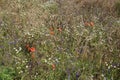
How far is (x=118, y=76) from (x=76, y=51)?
0.81 m

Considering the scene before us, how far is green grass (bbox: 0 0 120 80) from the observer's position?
3.92 m

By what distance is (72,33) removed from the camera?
4910 mm

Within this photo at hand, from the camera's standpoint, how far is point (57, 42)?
464 centimetres

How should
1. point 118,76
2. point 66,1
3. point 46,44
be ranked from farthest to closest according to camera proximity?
1. point 66,1
2. point 46,44
3. point 118,76

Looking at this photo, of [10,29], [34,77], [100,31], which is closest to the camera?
[34,77]

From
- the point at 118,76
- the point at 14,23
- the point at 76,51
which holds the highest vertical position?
the point at 14,23

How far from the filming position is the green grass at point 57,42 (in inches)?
154

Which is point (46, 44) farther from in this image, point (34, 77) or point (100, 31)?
point (100, 31)

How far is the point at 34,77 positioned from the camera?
3797mm

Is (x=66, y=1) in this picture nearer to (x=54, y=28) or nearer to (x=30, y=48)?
(x=54, y=28)

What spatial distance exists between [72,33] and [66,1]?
5.46ft

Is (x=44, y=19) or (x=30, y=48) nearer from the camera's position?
(x=30, y=48)

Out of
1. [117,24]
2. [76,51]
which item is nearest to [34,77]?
[76,51]

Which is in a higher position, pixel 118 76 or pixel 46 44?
pixel 46 44
